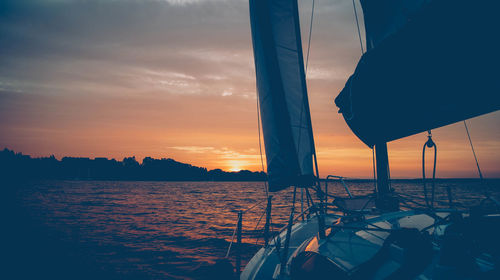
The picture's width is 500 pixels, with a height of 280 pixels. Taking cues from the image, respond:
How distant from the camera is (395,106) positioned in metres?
2.96

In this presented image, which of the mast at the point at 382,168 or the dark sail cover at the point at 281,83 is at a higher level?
the dark sail cover at the point at 281,83

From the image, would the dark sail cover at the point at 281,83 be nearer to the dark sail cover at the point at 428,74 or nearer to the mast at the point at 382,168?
the dark sail cover at the point at 428,74

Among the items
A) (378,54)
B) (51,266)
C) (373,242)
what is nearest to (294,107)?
(378,54)

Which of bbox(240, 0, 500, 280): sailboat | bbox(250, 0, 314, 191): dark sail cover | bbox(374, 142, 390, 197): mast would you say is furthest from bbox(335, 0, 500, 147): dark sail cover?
bbox(374, 142, 390, 197): mast

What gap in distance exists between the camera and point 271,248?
480cm

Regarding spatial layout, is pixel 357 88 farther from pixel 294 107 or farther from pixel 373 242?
pixel 373 242

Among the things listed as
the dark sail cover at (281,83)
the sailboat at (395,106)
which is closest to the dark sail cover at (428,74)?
the sailboat at (395,106)

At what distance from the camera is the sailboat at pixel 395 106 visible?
7.52 ft

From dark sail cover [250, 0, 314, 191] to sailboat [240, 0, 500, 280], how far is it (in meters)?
0.02

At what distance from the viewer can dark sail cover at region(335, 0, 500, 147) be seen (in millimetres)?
2189

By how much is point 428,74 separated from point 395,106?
18.7 inches

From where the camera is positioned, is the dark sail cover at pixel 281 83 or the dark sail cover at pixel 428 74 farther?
the dark sail cover at pixel 281 83

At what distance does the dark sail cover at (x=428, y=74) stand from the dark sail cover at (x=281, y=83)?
992 millimetres

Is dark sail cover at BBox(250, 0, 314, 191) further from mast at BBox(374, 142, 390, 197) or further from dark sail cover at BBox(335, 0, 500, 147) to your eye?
mast at BBox(374, 142, 390, 197)
